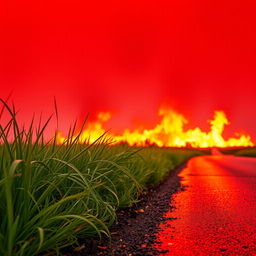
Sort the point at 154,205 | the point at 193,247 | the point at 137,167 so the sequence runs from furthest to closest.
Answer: the point at 137,167
the point at 154,205
the point at 193,247

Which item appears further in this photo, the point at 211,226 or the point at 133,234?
the point at 211,226

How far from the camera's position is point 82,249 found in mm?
4047

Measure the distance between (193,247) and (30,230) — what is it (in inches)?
77.6

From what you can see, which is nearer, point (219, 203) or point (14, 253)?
point (14, 253)

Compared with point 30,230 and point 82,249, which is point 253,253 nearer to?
point 82,249

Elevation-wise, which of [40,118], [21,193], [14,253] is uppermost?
[40,118]

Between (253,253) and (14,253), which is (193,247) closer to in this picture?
(253,253)

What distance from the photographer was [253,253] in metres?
Answer: 4.12

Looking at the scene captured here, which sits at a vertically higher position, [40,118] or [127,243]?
[40,118]

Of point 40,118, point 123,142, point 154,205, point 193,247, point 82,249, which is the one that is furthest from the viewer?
point 123,142

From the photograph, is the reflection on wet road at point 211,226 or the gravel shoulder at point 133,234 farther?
the reflection on wet road at point 211,226

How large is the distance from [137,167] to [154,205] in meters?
1.20

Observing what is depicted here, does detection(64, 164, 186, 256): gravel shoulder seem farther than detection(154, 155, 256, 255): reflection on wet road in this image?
No

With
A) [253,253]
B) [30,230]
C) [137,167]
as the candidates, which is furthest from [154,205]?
[30,230]
